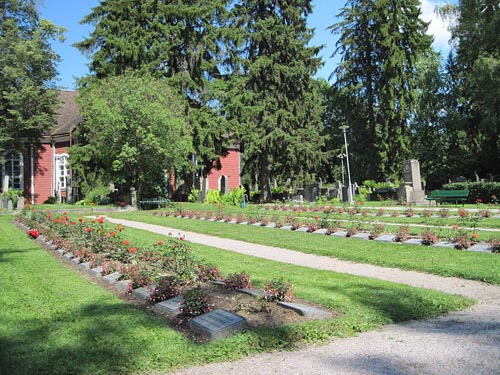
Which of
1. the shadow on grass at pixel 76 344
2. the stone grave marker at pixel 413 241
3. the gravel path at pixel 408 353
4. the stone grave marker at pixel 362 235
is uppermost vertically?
the stone grave marker at pixel 362 235

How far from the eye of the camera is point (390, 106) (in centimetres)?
3944

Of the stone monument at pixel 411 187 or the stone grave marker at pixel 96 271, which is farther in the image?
the stone monument at pixel 411 187

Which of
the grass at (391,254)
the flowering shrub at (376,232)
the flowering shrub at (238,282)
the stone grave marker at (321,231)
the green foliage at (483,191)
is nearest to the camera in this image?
the flowering shrub at (238,282)

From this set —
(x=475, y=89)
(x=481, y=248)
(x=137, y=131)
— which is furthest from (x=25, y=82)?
(x=475, y=89)

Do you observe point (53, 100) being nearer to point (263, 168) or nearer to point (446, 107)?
point (263, 168)

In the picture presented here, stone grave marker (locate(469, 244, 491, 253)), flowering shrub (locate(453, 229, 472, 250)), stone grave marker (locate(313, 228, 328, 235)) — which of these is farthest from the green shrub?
stone grave marker (locate(469, 244, 491, 253))

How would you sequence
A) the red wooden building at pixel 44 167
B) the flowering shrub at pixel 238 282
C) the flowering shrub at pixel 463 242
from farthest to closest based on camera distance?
1. the red wooden building at pixel 44 167
2. the flowering shrub at pixel 463 242
3. the flowering shrub at pixel 238 282

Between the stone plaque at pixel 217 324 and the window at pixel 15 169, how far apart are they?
37615mm

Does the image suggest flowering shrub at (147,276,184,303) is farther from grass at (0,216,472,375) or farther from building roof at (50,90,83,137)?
building roof at (50,90,83,137)

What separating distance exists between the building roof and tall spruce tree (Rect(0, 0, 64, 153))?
236 centimetres

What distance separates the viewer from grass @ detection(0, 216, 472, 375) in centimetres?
405

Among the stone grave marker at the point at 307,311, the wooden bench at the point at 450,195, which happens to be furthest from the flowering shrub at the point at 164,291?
the wooden bench at the point at 450,195

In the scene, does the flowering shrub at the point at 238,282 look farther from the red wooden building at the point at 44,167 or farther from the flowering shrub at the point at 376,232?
the red wooden building at the point at 44,167

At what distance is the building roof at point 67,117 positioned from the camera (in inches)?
1525
